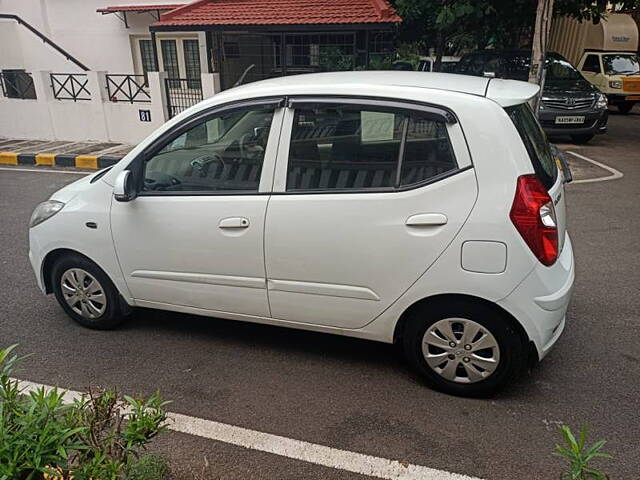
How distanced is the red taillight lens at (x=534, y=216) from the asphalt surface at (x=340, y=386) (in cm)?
91

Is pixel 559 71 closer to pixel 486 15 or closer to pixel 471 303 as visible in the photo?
pixel 486 15

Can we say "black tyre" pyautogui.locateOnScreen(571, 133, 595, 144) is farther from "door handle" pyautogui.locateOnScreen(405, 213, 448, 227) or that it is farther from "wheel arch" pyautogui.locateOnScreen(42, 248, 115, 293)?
"wheel arch" pyautogui.locateOnScreen(42, 248, 115, 293)

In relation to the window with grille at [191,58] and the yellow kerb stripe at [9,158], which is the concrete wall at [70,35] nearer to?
the window with grille at [191,58]

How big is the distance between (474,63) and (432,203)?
33.1 ft

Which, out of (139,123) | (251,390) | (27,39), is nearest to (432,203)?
(251,390)

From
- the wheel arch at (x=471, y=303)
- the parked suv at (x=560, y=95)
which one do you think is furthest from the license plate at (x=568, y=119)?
the wheel arch at (x=471, y=303)

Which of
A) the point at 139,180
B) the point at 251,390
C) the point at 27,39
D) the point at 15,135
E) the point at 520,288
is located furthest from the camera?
the point at 27,39

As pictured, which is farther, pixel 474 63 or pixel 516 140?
pixel 474 63

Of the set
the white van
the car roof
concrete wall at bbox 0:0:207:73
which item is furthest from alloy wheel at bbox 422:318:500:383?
the white van

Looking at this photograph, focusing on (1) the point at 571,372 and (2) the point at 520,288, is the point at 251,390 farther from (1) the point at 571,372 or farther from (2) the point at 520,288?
(1) the point at 571,372

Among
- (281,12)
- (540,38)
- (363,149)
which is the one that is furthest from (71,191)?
(281,12)

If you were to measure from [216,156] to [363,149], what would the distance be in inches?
37.7

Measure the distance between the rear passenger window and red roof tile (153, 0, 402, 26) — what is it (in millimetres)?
7643

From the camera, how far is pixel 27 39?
14.4 meters
